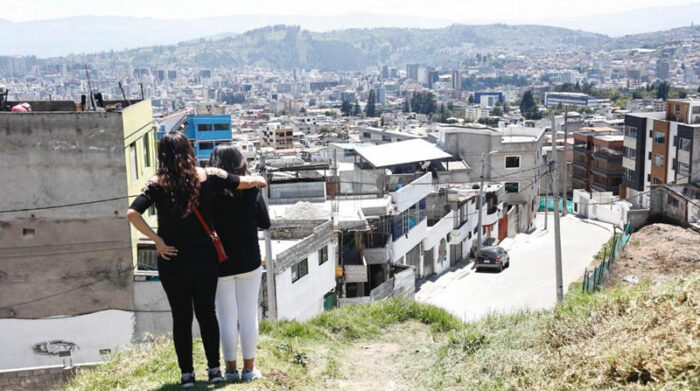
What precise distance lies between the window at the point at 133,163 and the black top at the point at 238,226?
1170 centimetres

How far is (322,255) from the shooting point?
1761cm

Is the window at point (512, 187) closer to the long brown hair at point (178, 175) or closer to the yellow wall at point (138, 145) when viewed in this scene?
the yellow wall at point (138, 145)

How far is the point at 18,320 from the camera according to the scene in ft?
51.6

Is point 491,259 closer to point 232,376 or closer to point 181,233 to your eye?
point 232,376

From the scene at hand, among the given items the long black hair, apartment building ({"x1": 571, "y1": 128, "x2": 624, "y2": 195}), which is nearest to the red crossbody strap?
the long black hair

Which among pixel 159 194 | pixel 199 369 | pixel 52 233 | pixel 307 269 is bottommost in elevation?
pixel 307 269

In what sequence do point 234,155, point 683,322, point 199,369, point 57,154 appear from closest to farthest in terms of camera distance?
point 683,322 → point 234,155 → point 199,369 → point 57,154

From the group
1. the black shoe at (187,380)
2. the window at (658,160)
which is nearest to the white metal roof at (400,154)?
the window at (658,160)

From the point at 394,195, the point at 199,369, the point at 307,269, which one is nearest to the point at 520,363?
the point at 199,369

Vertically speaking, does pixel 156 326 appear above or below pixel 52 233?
below

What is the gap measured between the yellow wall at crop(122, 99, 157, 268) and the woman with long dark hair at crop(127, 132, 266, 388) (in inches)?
427

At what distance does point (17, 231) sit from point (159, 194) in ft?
40.4

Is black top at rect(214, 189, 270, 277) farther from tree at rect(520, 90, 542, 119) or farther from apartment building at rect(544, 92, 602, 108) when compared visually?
apartment building at rect(544, 92, 602, 108)

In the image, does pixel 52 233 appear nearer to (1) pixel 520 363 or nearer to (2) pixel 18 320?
(2) pixel 18 320
